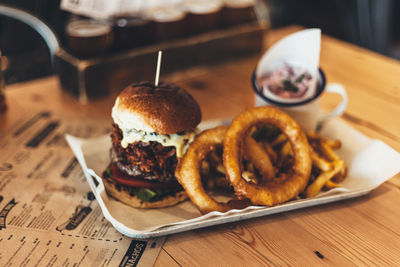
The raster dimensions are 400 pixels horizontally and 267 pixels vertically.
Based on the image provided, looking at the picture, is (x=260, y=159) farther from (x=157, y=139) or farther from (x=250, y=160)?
(x=157, y=139)

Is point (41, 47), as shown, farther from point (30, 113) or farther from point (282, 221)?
point (282, 221)

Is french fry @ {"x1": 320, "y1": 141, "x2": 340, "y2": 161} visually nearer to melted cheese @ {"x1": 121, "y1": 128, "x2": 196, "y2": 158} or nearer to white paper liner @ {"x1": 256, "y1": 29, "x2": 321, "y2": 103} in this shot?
white paper liner @ {"x1": 256, "y1": 29, "x2": 321, "y2": 103}

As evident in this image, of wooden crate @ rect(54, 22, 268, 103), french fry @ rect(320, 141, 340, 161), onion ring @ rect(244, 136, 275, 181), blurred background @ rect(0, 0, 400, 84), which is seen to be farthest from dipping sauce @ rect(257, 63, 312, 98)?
blurred background @ rect(0, 0, 400, 84)

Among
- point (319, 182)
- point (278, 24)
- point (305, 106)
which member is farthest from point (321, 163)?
point (278, 24)

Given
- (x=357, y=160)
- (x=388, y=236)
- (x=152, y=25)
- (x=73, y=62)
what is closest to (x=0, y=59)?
(x=73, y=62)

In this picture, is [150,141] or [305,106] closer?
[150,141]

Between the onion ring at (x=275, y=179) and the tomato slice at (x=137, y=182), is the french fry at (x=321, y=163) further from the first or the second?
the tomato slice at (x=137, y=182)

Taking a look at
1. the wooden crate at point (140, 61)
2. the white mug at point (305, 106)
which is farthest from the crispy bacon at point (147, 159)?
the wooden crate at point (140, 61)

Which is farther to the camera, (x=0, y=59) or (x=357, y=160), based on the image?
(x=0, y=59)
